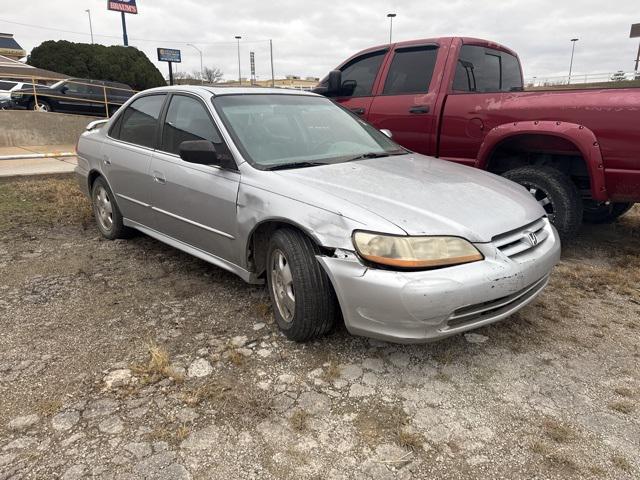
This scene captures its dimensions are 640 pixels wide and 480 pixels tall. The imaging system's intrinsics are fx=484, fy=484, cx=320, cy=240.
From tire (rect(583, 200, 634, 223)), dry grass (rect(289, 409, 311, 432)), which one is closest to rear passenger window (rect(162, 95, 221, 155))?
dry grass (rect(289, 409, 311, 432))

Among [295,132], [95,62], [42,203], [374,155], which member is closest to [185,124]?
[295,132]

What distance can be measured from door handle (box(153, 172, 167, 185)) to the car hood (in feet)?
4.04

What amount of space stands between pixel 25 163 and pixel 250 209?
27.0 ft

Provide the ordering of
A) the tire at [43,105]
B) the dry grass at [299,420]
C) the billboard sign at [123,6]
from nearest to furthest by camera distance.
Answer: the dry grass at [299,420]
the tire at [43,105]
the billboard sign at [123,6]

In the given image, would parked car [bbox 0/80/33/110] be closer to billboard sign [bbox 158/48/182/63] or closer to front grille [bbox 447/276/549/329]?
billboard sign [bbox 158/48/182/63]

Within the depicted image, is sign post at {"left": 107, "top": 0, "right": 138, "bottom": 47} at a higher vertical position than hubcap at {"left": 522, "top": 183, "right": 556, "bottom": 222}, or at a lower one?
higher

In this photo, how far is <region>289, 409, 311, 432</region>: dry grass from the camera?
2.19 metres

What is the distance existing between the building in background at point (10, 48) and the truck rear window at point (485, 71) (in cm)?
7232

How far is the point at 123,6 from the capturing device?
1362 inches

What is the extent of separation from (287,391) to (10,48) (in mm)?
81763

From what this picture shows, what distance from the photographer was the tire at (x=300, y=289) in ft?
8.64

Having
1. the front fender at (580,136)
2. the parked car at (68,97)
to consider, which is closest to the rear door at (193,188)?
the front fender at (580,136)

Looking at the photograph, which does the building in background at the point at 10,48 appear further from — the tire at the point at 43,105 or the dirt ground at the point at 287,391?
the dirt ground at the point at 287,391

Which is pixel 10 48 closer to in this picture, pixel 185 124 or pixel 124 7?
pixel 124 7
